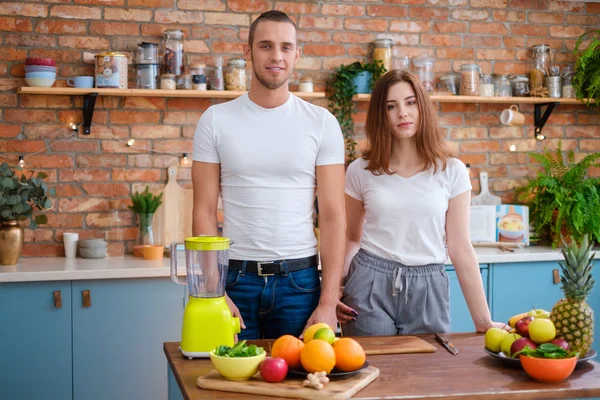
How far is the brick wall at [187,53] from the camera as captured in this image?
4.10m

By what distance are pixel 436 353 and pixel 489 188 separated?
8.91 ft

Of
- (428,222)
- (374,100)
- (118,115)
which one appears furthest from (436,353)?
(118,115)

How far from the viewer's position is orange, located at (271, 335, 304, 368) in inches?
74.9

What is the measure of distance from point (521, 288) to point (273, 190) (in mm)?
2132

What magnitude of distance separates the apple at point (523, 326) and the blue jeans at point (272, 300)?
2.39 feet

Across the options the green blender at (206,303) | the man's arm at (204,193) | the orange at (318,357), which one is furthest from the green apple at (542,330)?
the man's arm at (204,193)

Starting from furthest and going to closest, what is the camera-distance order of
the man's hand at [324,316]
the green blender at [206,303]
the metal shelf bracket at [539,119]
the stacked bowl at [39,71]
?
the metal shelf bracket at [539,119]
the stacked bowl at [39,71]
the man's hand at [324,316]
the green blender at [206,303]

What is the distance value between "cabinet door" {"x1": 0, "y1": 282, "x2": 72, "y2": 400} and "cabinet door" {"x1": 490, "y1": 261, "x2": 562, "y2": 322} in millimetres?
2127

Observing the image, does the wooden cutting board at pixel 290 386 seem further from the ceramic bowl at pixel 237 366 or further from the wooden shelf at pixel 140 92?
the wooden shelf at pixel 140 92

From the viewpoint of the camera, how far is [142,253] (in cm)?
409

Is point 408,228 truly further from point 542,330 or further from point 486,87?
point 486,87

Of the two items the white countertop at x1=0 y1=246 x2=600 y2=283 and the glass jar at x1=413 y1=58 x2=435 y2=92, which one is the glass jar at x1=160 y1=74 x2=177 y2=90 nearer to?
the white countertop at x1=0 y1=246 x2=600 y2=283

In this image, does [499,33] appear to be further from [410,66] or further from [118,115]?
[118,115]

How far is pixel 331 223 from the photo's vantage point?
263 centimetres
